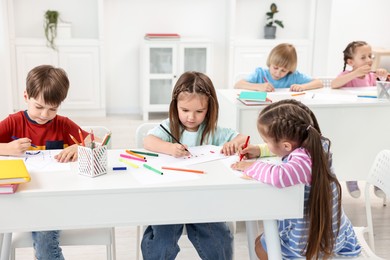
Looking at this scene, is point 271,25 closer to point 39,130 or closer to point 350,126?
point 350,126

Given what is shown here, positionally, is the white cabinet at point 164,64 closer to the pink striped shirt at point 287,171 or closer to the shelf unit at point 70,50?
the shelf unit at point 70,50

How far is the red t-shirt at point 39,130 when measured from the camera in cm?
224

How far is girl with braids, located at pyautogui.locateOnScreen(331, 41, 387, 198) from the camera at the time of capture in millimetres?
3500

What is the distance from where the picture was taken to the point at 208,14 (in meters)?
5.78

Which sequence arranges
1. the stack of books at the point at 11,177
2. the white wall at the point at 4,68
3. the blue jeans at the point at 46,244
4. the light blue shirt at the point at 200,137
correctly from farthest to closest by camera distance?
the white wall at the point at 4,68, the light blue shirt at the point at 200,137, the blue jeans at the point at 46,244, the stack of books at the point at 11,177

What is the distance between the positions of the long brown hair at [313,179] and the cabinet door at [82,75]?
12.6 ft

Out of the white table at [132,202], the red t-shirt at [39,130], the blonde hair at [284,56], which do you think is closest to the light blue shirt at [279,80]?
the blonde hair at [284,56]

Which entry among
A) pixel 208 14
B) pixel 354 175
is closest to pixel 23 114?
pixel 354 175

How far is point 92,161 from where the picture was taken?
170 cm

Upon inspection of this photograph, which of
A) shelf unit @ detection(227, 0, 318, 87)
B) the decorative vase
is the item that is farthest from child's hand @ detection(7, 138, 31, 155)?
the decorative vase

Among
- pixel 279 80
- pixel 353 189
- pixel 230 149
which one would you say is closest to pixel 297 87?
pixel 279 80

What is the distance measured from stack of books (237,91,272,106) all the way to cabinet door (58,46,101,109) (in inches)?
105

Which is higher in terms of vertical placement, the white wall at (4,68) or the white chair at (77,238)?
the white wall at (4,68)

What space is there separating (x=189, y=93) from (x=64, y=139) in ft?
1.85
